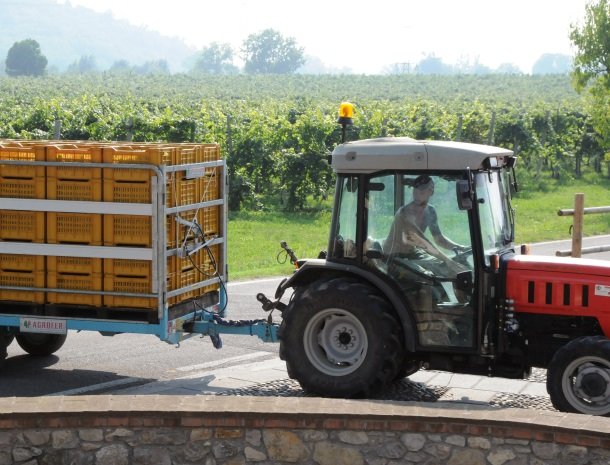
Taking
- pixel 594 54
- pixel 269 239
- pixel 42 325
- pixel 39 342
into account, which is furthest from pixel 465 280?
pixel 594 54

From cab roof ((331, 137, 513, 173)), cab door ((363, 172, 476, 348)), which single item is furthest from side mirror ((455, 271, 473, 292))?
cab roof ((331, 137, 513, 173))

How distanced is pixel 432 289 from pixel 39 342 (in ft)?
15.7

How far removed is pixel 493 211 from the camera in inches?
391

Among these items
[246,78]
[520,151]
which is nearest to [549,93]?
[246,78]

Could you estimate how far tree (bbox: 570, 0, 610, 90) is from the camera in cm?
3441

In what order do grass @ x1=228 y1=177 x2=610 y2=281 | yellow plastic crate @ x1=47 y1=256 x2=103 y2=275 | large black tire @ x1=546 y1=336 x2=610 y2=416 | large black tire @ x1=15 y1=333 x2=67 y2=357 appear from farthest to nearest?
grass @ x1=228 y1=177 x2=610 y2=281, large black tire @ x1=15 y1=333 x2=67 y2=357, yellow plastic crate @ x1=47 y1=256 x2=103 y2=275, large black tire @ x1=546 y1=336 x2=610 y2=416

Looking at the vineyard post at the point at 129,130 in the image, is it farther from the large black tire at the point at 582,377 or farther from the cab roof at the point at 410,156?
the large black tire at the point at 582,377

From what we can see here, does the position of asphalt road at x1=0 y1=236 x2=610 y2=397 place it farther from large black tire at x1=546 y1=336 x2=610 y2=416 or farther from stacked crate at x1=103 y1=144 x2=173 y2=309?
large black tire at x1=546 y1=336 x2=610 y2=416

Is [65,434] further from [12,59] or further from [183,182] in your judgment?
[12,59]

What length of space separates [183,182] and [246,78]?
372ft

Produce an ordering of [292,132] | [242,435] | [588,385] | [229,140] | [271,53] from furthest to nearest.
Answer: [271,53] < [292,132] < [229,140] < [588,385] < [242,435]

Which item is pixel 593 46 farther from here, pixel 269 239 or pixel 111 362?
pixel 111 362

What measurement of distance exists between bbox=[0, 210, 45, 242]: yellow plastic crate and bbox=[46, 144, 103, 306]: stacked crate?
122mm

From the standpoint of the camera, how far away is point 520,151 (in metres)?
39.2
